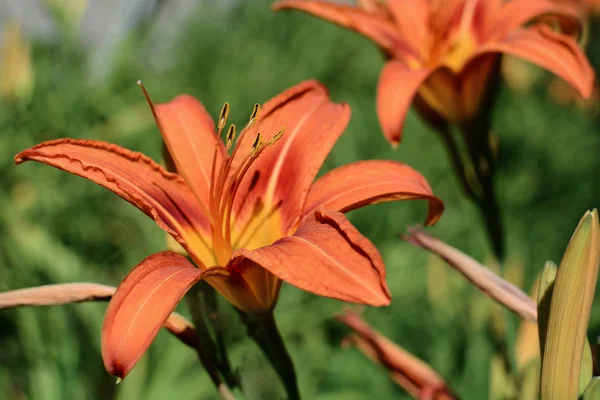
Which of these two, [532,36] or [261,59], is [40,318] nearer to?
[532,36]

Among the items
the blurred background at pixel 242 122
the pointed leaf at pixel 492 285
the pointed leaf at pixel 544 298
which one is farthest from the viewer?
the blurred background at pixel 242 122

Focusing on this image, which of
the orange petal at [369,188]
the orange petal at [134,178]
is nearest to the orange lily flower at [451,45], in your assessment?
the orange petal at [369,188]

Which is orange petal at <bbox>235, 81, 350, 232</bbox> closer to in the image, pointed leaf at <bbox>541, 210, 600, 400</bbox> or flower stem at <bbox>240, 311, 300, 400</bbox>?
flower stem at <bbox>240, 311, 300, 400</bbox>

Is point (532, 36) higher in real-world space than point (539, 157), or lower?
higher

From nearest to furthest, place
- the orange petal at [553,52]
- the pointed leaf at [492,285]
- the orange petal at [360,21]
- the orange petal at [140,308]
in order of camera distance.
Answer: the orange petal at [140,308]
the pointed leaf at [492,285]
the orange petal at [553,52]
the orange petal at [360,21]

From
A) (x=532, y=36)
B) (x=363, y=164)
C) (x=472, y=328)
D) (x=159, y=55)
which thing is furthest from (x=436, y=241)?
(x=159, y=55)

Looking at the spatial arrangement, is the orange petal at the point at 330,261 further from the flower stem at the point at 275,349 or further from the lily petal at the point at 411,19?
the lily petal at the point at 411,19
